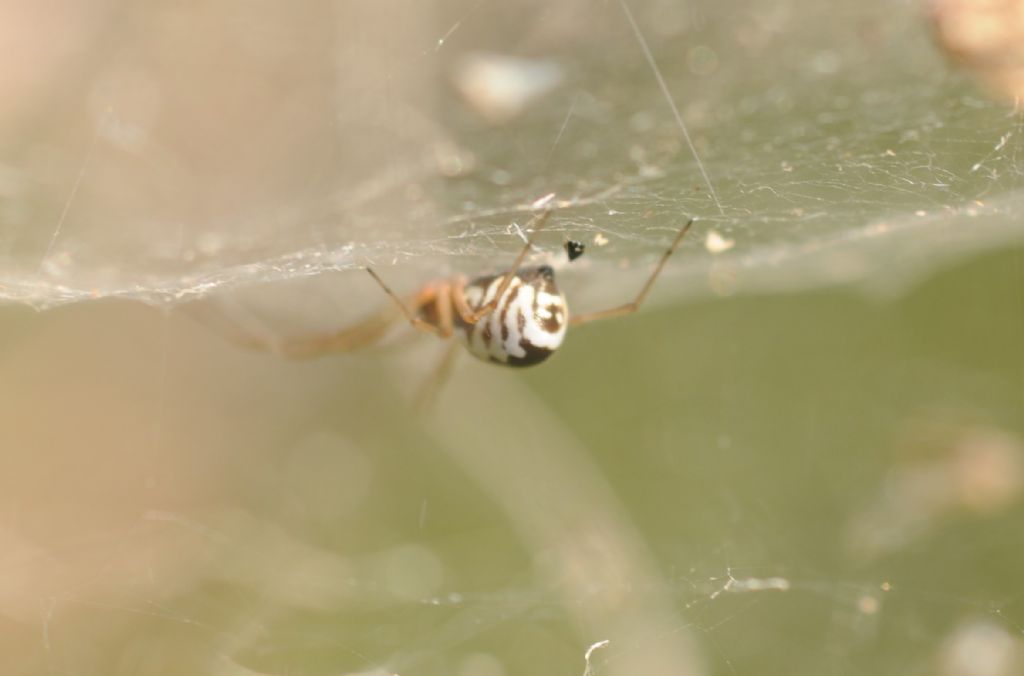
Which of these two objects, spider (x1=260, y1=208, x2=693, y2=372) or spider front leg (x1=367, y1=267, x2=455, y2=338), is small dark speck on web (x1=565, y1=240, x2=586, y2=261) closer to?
spider (x1=260, y1=208, x2=693, y2=372)

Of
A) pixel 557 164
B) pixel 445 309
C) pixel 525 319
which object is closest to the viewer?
pixel 525 319

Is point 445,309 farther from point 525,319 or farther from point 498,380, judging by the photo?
point 498,380

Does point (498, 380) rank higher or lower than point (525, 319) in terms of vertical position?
higher

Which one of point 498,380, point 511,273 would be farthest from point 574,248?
point 498,380

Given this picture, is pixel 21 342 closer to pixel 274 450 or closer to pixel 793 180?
pixel 274 450

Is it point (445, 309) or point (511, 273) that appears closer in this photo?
point (511, 273)

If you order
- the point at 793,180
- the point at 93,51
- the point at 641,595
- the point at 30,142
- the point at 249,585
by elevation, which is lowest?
the point at 641,595

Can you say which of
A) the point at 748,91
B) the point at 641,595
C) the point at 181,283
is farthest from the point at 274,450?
the point at 748,91
